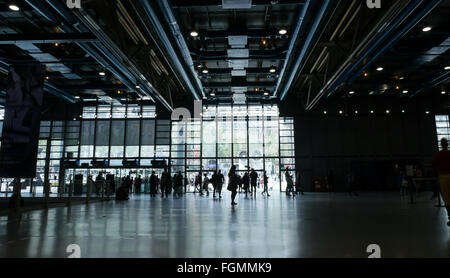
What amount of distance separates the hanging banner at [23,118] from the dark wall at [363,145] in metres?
19.1

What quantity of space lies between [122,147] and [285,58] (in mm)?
15884

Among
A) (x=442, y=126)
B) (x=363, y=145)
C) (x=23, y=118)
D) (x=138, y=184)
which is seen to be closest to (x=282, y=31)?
(x=23, y=118)

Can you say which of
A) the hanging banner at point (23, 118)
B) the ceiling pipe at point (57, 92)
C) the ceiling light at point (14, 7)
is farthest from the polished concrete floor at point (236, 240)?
the ceiling pipe at point (57, 92)

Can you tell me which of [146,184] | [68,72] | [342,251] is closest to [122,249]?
[342,251]

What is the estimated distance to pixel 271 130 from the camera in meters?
24.3

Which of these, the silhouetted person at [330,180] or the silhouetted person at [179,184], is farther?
the silhouetted person at [330,180]

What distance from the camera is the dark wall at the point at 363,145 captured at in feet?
75.4

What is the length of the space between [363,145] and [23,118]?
2298 cm

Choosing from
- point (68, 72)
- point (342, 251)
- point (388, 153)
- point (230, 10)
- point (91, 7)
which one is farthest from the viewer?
point (388, 153)

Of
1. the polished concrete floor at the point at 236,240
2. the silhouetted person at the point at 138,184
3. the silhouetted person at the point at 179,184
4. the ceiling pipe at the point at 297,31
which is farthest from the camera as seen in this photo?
the silhouetted person at the point at 138,184

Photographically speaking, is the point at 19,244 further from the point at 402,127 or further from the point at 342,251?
the point at 402,127

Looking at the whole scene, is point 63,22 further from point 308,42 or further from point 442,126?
point 442,126

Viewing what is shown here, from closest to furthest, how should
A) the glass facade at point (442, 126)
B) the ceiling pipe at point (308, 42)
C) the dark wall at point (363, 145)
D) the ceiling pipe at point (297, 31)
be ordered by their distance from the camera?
the ceiling pipe at point (308, 42) → the ceiling pipe at point (297, 31) → the dark wall at point (363, 145) → the glass facade at point (442, 126)

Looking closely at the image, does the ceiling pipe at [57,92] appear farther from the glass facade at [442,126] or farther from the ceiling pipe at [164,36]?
the glass facade at [442,126]
